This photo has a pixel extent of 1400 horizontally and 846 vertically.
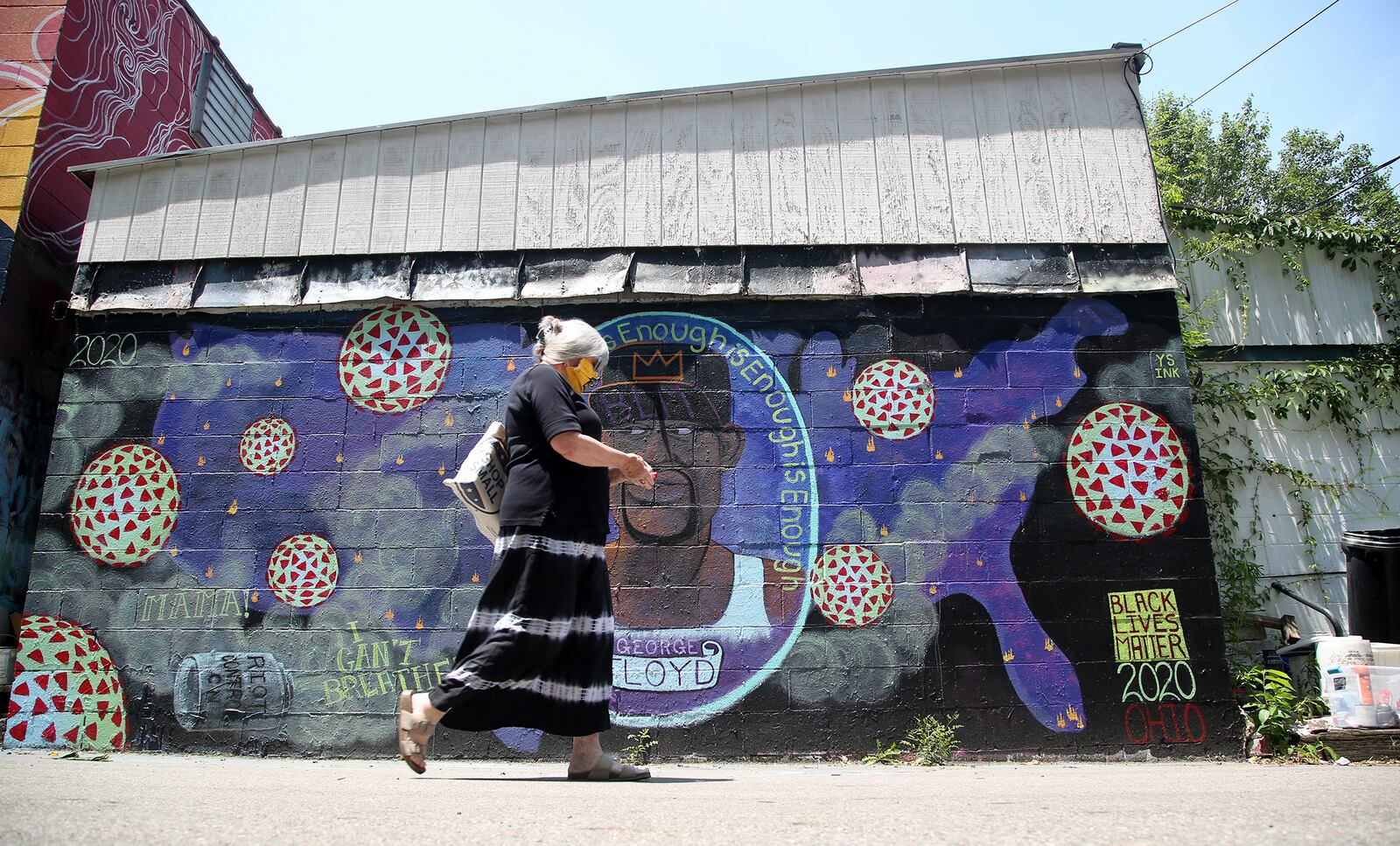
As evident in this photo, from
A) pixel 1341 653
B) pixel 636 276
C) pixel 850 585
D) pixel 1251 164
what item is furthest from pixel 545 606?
pixel 1251 164

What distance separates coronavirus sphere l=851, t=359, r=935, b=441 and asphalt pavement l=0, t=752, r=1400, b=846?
1843mm

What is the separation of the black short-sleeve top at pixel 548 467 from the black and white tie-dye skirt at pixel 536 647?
0.19 ft

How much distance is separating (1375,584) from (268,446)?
6.21 meters

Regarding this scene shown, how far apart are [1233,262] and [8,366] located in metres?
7.91

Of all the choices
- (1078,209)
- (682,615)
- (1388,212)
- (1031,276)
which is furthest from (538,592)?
(1388,212)

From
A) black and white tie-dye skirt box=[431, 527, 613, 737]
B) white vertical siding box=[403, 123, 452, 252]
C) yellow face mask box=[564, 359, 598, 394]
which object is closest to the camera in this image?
black and white tie-dye skirt box=[431, 527, 613, 737]

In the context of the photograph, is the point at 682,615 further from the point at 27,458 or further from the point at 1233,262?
the point at 1233,262

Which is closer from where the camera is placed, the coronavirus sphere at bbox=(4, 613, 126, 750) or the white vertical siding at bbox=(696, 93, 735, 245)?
the coronavirus sphere at bbox=(4, 613, 126, 750)

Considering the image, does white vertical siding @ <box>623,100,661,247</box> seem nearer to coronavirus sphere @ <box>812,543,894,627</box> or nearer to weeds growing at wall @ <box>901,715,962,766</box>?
coronavirus sphere @ <box>812,543,894,627</box>

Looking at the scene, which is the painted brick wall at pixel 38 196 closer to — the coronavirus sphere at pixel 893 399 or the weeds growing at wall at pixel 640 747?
the weeds growing at wall at pixel 640 747

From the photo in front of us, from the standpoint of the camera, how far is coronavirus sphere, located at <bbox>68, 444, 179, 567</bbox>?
4.71 meters

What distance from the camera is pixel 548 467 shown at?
3025 millimetres

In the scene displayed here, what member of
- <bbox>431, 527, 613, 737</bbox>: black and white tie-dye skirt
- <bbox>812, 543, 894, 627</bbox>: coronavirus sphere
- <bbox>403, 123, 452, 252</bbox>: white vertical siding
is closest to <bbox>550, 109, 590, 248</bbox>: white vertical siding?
<bbox>403, 123, 452, 252</bbox>: white vertical siding

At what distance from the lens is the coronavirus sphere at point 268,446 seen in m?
4.77
